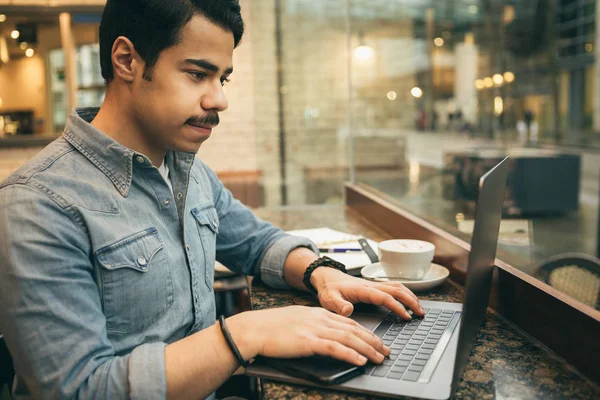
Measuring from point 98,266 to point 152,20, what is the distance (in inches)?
16.5

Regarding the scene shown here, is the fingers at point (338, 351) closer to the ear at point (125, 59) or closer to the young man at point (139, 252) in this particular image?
the young man at point (139, 252)

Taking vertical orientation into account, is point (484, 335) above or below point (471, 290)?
below

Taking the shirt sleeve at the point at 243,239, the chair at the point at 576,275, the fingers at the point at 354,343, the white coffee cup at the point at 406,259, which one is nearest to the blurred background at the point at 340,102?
the chair at the point at 576,275

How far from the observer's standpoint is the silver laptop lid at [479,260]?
71 cm

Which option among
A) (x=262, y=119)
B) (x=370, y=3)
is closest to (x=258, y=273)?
(x=370, y=3)

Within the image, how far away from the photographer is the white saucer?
3.86ft

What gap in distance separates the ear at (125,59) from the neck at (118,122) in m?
0.05

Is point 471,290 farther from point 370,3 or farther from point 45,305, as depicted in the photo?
point 370,3

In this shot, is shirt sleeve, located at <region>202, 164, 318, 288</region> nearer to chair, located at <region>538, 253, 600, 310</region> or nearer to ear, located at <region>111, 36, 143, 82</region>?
ear, located at <region>111, 36, 143, 82</region>

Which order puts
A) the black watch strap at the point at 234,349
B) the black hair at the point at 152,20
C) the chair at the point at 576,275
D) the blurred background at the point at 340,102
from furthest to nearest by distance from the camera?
the blurred background at the point at 340,102, the chair at the point at 576,275, the black hair at the point at 152,20, the black watch strap at the point at 234,349

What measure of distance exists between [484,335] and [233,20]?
723 millimetres

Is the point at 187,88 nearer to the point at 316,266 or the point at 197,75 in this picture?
the point at 197,75

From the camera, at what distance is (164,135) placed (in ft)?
3.21

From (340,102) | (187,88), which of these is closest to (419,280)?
(187,88)
